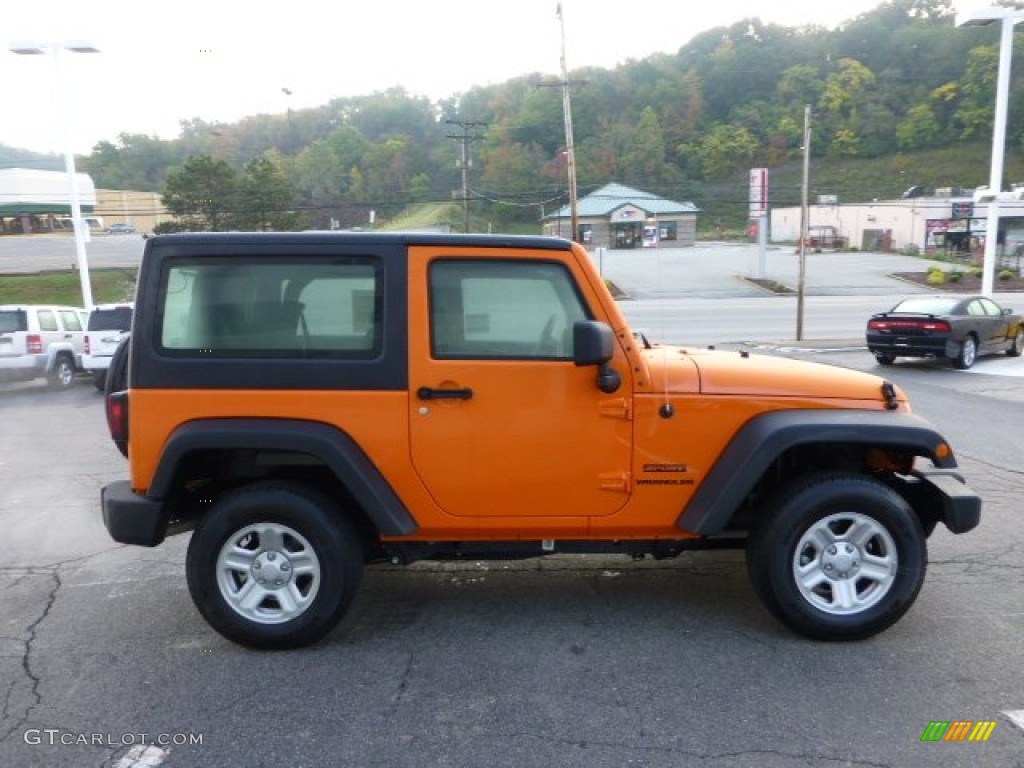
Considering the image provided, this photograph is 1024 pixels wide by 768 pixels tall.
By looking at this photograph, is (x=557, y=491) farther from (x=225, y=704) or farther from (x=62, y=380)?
(x=62, y=380)

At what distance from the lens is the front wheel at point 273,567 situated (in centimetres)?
383

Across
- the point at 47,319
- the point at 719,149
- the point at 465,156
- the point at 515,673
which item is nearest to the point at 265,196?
the point at 465,156

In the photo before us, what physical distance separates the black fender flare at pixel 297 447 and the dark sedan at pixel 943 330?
15.9 meters

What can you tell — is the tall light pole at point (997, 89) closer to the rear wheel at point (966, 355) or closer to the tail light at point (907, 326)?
the rear wheel at point (966, 355)

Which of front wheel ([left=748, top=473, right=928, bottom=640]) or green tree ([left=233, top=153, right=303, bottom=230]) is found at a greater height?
green tree ([left=233, top=153, right=303, bottom=230])

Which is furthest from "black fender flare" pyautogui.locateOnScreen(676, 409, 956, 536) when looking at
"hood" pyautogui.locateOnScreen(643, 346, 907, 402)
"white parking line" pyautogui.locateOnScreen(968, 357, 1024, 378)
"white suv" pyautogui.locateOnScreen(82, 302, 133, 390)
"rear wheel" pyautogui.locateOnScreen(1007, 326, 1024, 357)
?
"rear wheel" pyautogui.locateOnScreen(1007, 326, 1024, 357)

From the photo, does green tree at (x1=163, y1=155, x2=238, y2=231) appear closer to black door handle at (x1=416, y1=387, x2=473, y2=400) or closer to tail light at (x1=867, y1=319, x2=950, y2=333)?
tail light at (x1=867, y1=319, x2=950, y2=333)

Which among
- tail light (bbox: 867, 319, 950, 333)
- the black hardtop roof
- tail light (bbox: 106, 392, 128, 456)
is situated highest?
the black hardtop roof

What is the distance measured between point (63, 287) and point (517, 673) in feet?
141

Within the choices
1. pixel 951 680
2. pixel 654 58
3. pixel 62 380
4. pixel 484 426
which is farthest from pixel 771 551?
pixel 654 58

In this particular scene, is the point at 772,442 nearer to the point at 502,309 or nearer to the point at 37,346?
the point at 502,309

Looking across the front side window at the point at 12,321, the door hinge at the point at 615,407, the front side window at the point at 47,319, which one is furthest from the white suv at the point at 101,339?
→ the door hinge at the point at 615,407

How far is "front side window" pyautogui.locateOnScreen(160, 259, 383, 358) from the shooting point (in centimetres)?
384

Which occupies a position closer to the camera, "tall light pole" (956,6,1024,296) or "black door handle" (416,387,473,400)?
"black door handle" (416,387,473,400)
